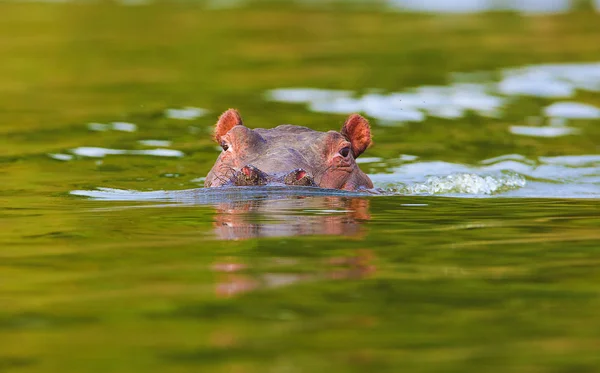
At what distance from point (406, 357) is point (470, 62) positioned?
64.2 feet

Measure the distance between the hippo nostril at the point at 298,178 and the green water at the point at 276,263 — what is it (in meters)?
0.18

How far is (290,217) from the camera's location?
858cm

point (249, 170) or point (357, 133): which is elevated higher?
point (357, 133)

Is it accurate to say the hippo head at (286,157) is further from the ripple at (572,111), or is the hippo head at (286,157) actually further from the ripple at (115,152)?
the ripple at (572,111)

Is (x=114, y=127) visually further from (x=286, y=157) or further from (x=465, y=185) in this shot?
(x=286, y=157)

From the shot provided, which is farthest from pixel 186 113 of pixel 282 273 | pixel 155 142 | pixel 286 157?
pixel 282 273

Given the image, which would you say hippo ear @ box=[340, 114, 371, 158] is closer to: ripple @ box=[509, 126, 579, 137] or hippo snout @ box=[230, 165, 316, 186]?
hippo snout @ box=[230, 165, 316, 186]

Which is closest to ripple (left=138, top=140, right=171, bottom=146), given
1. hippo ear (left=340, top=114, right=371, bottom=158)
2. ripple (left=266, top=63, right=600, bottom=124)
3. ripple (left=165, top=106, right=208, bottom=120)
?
ripple (left=165, top=106, right=208, bottom=120)

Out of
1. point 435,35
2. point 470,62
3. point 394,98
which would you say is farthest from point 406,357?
point 435,35

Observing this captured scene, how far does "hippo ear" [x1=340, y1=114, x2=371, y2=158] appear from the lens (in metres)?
11.5

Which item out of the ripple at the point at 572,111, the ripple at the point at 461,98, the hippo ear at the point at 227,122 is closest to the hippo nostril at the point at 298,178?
the hippo ear at the point at 227,122

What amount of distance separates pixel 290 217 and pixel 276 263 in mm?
1839

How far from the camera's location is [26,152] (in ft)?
50.0

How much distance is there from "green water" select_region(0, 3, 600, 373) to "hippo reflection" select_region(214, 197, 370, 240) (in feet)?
0.09
